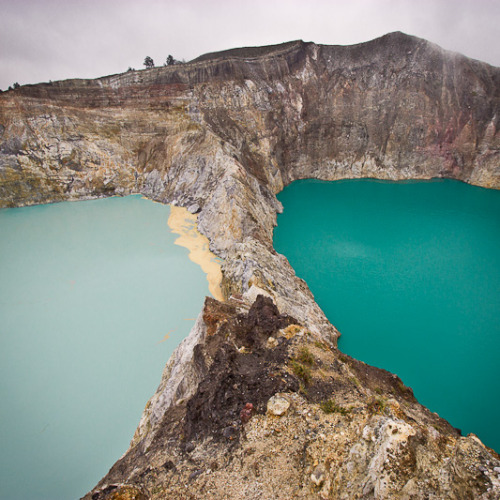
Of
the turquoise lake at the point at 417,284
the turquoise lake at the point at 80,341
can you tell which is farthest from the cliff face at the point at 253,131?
the turquoise lake at the point at 80,341

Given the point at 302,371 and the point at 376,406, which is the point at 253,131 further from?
the point at 376,406

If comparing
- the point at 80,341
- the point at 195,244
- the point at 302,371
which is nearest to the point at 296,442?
the point at 302,371

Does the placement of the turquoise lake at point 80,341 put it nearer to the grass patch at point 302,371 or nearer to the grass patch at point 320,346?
the grass patch at point 302,371

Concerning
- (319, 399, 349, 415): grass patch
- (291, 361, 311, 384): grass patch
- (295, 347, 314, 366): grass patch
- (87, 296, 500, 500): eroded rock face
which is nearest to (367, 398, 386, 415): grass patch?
(87, 296, 500, 500): eroded rock face

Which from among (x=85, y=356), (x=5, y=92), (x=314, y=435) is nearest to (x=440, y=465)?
(x=314, y=435)

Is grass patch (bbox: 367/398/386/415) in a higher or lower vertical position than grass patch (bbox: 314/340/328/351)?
lower

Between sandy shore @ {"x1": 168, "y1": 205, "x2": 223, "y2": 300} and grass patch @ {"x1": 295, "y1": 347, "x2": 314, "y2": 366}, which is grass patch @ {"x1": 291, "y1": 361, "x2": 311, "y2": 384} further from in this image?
sandy shore @ {"x1": 168, "y1": 205, "x2": 223, "y2": 300}
